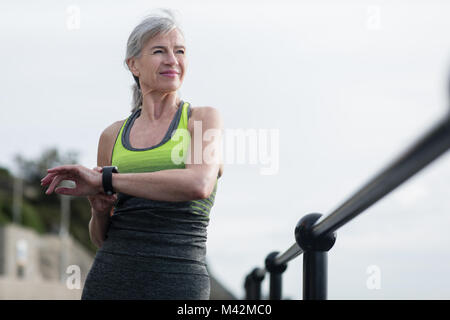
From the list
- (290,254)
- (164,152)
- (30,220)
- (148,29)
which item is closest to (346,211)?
(164,152)

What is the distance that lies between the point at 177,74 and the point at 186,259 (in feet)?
1.86

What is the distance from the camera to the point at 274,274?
3.51 meters

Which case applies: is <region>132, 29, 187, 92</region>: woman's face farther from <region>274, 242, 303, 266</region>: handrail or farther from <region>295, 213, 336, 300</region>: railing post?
Result: <region>274, 242, 303, 266</region>: handrail

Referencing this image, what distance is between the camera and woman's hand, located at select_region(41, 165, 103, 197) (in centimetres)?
191

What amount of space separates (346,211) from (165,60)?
812mm

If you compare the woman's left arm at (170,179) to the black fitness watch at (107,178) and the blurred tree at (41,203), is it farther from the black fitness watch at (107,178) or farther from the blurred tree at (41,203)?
the blurred tree at (41,203)

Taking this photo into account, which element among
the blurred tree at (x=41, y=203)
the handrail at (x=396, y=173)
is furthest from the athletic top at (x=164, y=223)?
the blurred tree at (x=41, y=203)

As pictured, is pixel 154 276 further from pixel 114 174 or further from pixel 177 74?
pixel 177 74

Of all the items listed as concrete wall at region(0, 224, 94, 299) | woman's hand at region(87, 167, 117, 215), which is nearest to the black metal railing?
woman's hand at region(87, 167, 117, 215)

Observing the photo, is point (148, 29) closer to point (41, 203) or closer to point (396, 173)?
point (396, 173)

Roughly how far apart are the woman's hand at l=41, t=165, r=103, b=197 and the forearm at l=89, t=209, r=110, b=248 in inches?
5.9
